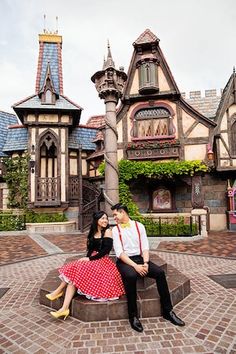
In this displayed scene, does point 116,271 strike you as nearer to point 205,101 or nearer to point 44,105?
point 44,105

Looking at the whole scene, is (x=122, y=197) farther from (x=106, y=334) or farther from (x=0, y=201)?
(x=106, y=334)

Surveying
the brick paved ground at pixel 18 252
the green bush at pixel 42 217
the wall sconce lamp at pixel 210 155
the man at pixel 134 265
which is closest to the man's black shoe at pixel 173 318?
the man at pixel 134 265

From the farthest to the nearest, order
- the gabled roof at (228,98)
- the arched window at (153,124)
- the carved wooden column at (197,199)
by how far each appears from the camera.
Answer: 1. the arched window at (153,124)
2. the gabled roof at (228,98)
3. the carved wooden column at (197,199)

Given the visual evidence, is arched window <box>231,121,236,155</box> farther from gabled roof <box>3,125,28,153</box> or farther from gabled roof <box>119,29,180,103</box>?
gabled roof <box>3,125,28,153</box>

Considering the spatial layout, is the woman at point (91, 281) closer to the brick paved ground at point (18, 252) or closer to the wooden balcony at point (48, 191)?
the brick paved ground at point (18, 252)

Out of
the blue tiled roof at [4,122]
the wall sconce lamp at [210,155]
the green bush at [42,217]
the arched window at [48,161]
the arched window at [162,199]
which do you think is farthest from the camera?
the blue tiled roof at [4,122]

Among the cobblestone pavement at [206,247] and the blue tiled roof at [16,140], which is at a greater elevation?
the blue tiled roof at [16,140]

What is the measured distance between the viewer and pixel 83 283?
3547 millimetres

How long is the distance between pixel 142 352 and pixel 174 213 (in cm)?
1120

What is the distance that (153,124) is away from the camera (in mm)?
14109

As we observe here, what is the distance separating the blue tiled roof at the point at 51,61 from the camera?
17688 mm

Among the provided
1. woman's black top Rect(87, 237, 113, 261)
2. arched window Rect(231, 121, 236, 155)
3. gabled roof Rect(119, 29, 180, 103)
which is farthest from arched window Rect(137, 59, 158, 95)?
woman's black top Rect(87, 237, 113, 261)

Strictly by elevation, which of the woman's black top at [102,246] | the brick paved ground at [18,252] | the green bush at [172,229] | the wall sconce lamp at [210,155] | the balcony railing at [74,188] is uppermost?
the wall sconce lamp at [210,155]

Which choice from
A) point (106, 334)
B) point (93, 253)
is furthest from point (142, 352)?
point (93, 253)
